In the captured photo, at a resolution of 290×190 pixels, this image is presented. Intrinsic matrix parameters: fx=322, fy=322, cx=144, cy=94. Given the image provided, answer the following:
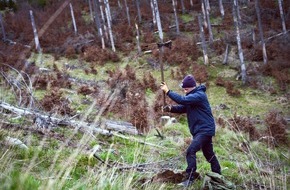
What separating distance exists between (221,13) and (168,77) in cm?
1228

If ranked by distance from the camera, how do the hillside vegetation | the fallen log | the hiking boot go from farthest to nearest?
the fallen log < the hiking boot < the hillside vegetation

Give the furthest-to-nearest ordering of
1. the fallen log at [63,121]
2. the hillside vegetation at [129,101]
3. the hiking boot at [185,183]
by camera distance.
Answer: the fallen log at [63,121], the hiking boot at [185,183], the hillside vegetation at [129,101]

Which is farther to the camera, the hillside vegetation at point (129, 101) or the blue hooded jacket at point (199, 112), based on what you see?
the blue hooded jacket at point (199, 112)

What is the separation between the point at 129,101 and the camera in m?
11.2

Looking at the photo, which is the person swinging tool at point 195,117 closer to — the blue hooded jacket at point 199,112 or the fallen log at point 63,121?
the blue hooded jacket at point 199,112

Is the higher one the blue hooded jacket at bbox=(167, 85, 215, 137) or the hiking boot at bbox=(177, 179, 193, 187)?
the blue hooded jacket at bbox=(167, 85, 215, 137)

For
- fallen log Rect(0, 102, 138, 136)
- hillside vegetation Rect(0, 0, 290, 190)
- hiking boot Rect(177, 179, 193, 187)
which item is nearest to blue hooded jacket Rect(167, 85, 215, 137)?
hillside vegetation Rect(0, 0, 290, 190)

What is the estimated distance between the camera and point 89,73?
53.8 ft

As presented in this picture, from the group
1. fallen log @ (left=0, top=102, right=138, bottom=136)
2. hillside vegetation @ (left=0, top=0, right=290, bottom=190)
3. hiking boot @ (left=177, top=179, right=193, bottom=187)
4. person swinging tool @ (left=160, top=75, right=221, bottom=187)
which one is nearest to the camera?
hillside vegetation @ (left=0, top=0, right=290, bottom=190)

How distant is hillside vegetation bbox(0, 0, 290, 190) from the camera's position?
11.3ft

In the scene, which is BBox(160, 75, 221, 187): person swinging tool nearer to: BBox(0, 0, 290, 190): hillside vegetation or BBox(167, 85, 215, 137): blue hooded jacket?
BBox(167, 85, 215, 137): blue hooded jacket

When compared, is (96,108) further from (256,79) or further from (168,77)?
(256,79)

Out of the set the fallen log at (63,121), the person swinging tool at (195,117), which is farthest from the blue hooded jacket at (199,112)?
the fallen log at (63,121)

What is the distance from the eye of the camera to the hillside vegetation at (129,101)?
346 centimetres
